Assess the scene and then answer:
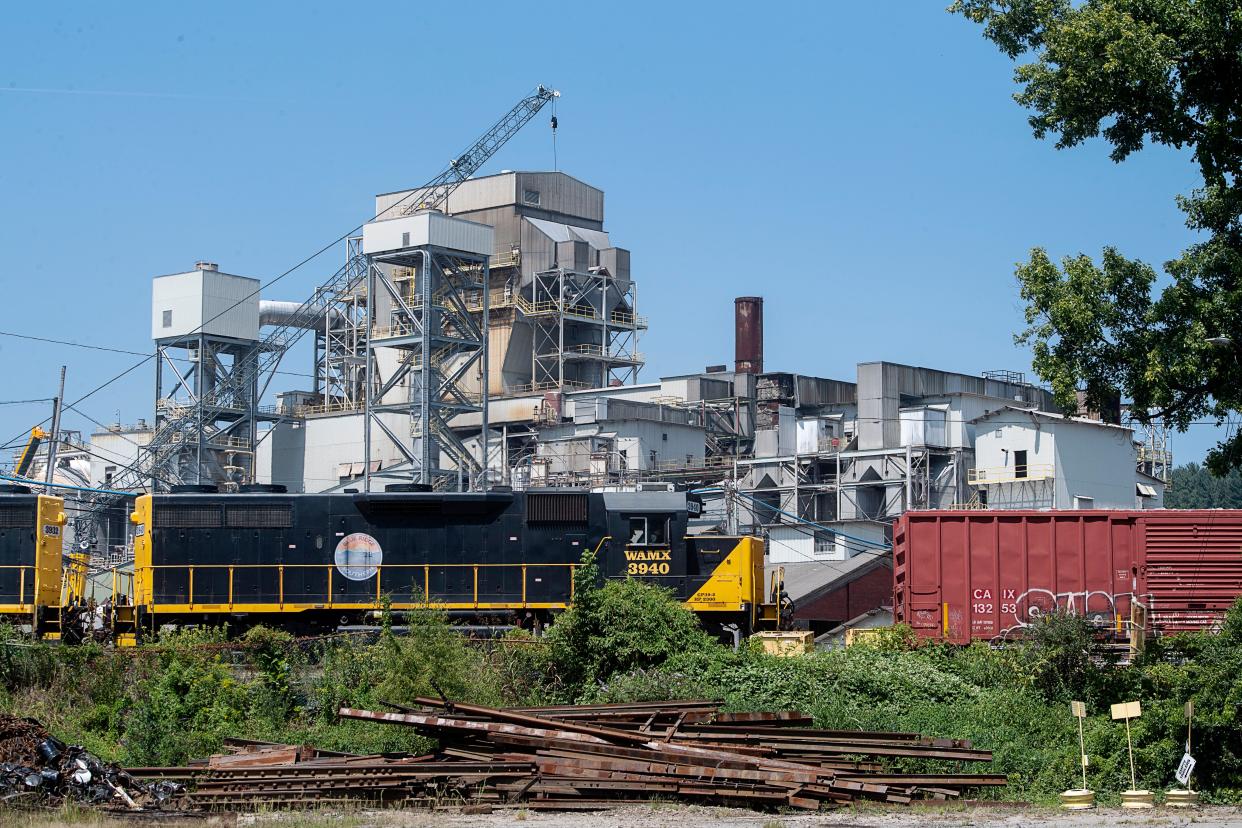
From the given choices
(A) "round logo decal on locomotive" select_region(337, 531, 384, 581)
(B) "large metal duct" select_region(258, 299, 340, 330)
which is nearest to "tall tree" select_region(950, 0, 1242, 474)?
(A) "round logo decal on locomotive" select_region(337, 531, 384, 581)

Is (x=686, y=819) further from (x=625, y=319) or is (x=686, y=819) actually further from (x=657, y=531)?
(x=625, y=319)

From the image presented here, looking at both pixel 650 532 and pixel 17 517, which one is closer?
pixel 650 532

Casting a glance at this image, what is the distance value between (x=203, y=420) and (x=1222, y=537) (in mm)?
60510

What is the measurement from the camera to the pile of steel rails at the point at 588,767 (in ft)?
51.9

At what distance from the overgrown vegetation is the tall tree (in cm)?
327

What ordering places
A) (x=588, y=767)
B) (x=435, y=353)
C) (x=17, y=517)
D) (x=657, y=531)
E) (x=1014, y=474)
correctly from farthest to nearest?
(x=435, y=353), (x=1014, y=474), (x=17, y=517), (x=657, y=531), (x=588, y=767)

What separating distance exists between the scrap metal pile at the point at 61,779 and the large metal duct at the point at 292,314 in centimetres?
6787

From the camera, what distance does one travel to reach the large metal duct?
83438mm

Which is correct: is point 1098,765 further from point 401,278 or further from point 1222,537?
point 401,278

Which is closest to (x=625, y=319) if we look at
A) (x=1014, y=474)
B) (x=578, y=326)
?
(x=578, y=326)

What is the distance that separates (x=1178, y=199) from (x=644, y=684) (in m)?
10.4

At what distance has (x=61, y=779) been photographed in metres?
16.1

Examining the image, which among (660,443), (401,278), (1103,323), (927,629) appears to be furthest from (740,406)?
(1103,323)

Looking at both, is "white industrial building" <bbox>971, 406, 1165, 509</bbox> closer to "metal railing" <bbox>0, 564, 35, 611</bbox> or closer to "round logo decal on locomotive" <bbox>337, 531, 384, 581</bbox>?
"round logo decal on locomotive" <bbox>337, 531, 384, 581</bbox>
